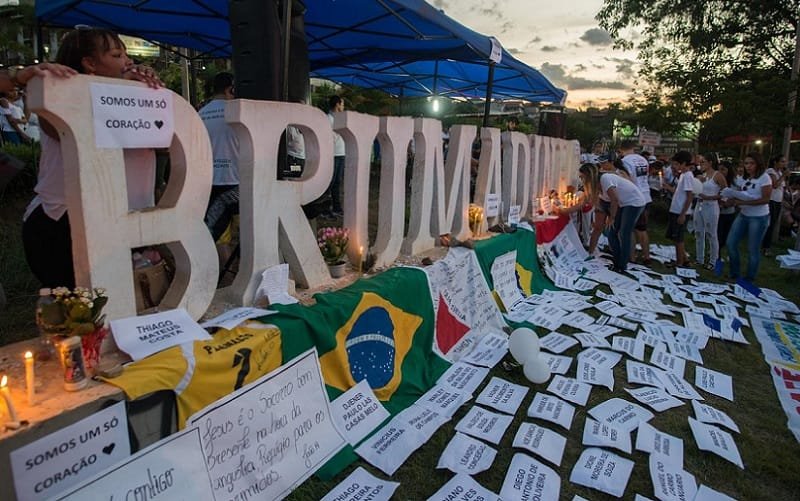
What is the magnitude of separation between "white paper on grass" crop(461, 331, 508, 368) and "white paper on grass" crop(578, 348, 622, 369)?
572mm

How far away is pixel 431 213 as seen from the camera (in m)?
3.86

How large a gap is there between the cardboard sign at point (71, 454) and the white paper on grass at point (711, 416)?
2.93 meters

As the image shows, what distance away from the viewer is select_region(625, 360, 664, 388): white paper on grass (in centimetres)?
304

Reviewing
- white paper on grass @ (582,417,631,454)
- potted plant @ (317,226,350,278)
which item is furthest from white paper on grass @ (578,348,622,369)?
potted plant @ (317,226,350,278)

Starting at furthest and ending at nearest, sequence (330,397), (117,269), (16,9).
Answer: (16,9) → (330,397) → (117,269)

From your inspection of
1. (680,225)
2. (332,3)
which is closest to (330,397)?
(332,3)

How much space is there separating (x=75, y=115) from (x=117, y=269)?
550mm

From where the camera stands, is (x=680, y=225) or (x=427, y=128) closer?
(x=427, y=128)

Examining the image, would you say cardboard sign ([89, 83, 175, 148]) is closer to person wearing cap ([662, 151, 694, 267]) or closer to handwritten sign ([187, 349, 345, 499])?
handwritten sign ([187, 349, 345, 499])

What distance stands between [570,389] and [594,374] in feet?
1.05

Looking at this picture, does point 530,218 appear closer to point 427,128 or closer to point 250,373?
point 427,128

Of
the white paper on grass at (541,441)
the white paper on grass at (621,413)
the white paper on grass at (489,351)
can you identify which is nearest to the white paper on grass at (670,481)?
the white paper on grass at (621,413)

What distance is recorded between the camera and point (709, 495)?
2045mm

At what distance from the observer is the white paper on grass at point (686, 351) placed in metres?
3.48
